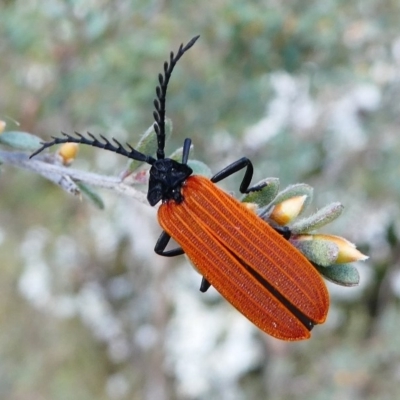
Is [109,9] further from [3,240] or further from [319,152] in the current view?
[3,240]

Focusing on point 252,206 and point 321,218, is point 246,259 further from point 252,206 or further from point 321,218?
point 321,218

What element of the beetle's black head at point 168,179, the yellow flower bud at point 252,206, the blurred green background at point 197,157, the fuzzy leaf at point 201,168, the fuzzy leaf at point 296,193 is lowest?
the blurred green background at point 197,157

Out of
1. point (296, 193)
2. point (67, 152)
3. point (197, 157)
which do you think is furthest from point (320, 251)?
point (197, 157)

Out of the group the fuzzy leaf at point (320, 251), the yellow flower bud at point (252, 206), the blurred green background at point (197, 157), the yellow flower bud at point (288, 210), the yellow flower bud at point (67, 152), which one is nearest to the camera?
the fuzzy leaf at point (320, 251)

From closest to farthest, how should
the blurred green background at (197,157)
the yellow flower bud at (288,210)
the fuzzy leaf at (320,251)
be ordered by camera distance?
the fuzzy leaf at (320,251) < the yellow flower bud at (288,210) < the blurred green background at (197,157)

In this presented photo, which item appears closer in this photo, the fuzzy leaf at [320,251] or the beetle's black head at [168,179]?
the fuzzy leaf at [320,251]

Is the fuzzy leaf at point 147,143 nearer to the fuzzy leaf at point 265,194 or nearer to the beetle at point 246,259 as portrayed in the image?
the beetle at point 246,259

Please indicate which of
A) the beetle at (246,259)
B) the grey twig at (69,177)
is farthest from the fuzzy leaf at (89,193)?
the beetle at (246,259)
